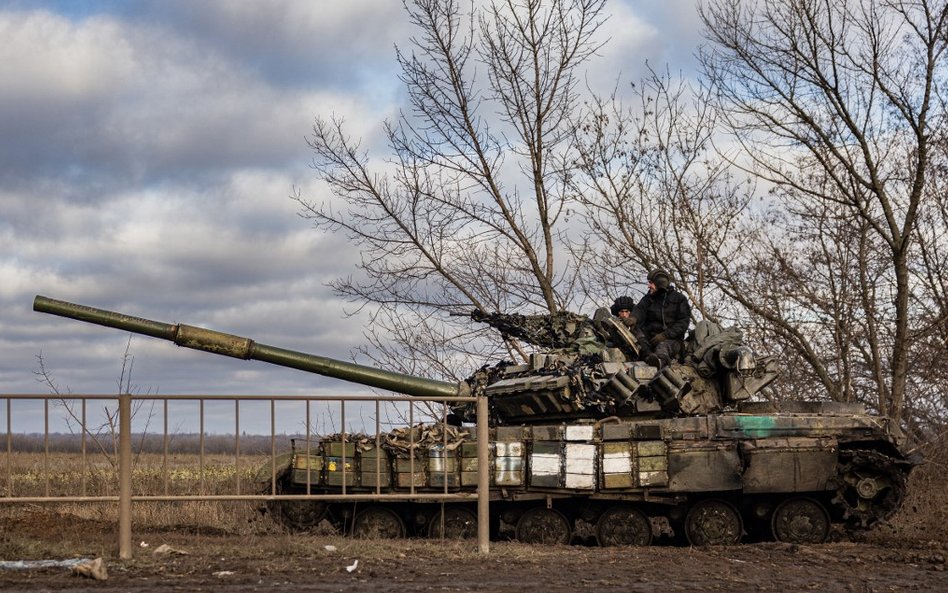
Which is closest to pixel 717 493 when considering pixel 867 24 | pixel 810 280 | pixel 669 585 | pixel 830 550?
pixel 830 550

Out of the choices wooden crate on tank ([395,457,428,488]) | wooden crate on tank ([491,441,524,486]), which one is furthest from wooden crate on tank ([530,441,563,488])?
wooden crate on tank ([395,457,428,488])

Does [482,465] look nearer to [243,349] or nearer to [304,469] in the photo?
[304,469]

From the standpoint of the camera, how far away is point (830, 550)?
11352 mm

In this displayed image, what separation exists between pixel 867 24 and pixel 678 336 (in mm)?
6412

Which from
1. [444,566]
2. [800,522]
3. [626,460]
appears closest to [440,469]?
[626,460]

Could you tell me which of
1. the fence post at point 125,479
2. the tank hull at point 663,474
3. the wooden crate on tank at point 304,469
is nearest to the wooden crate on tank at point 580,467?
the tank hull at point 663,474

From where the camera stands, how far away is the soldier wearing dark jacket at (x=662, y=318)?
1330cm

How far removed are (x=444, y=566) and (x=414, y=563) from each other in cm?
31

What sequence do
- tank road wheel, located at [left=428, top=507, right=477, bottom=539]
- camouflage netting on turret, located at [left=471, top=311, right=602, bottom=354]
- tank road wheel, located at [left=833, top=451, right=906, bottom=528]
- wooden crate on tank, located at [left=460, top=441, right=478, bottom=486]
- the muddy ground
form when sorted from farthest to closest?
1. camouflage netting on turret, located at [left=471, top=311, right=602, bottom=354]
2. tank road wheel, located at [left=428, top=507, right=477, bottom=539]
3. wooden crate on tank, located at [left=460, top=441, right=478, bottom=486]
4. tank road wheel, located at [left=833, top=451, right=906, bottom=528]
5. the muddy ground

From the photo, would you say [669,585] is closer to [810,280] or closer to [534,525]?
[534,525]

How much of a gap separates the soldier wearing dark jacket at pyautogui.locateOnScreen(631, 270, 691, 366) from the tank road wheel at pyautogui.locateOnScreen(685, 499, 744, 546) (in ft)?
5.64

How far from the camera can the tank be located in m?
12.4

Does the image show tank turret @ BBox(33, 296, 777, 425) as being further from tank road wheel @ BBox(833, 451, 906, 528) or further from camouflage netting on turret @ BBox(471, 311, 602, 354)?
tank road wheel @ BBox(833, 451, 906, 528)

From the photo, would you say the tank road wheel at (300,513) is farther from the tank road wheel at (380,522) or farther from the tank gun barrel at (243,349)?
the tank gun barrel at (243,349)
